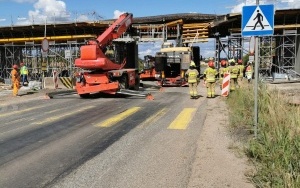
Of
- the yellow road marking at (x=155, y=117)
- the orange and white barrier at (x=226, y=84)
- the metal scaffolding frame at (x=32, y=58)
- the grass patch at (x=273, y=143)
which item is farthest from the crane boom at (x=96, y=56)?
the metal scaffolding frame at (x=32, y=58)

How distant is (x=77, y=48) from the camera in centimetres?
3969

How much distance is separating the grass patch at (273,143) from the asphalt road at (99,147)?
1.10m

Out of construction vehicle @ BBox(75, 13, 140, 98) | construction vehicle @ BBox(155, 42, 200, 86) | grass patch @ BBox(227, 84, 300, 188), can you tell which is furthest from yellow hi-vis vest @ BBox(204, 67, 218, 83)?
construction vehicle @ BBox(155, 42, 200, 86)

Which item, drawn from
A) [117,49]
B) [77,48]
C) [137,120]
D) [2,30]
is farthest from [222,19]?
[137,120]

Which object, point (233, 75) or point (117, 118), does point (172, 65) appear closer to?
point (233, 75)

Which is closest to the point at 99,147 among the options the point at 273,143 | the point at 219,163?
the point at 219,163

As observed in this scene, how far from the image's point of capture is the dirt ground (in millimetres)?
5520

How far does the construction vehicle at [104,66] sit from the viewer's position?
17734 mm

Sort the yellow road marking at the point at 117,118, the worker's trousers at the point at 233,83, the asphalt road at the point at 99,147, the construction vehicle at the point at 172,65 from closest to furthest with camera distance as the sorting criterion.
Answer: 1. the asphalt road at the point at 99,147
2. the yellow road marking at the point at 117,118
3. the worker's trousers at the point at 233,83
4. the construction vehicle at the point at 172,65

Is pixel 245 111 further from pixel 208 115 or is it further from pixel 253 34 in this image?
pixel 253 34

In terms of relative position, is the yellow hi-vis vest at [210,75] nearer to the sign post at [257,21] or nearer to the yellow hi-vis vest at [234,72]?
the yellow hi-vis vest at [234,72]

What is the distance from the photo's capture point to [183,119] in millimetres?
11500

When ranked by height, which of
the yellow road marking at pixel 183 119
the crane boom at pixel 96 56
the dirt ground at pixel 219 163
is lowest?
the dirt ground at pixel 219 163

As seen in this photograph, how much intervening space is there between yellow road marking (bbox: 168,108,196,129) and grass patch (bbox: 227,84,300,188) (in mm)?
1331
